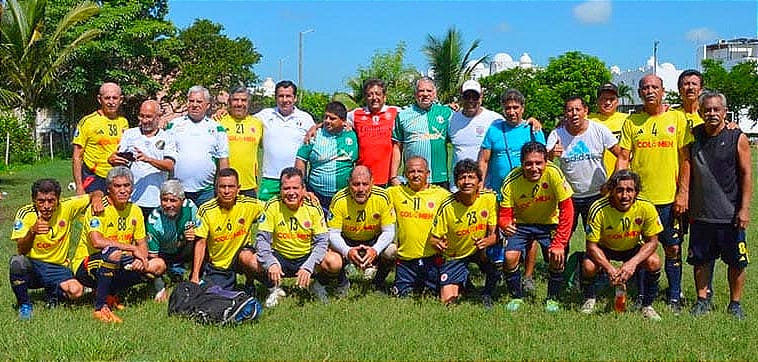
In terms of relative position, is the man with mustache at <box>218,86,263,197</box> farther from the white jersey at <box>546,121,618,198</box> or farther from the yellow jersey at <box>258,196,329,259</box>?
the white jersey at <box>546,121,618,198</box>

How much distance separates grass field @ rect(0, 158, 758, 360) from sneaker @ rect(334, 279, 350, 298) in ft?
0.68

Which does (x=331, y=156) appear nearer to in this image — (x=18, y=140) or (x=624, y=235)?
(x=624, y=235)

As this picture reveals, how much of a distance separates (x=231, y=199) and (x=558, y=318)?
3.12m

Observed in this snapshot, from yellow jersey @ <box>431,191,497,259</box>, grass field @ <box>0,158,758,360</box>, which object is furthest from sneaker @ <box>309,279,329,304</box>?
yellow jersey @ <box>431,191,497,259</box>

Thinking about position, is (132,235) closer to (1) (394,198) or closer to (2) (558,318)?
(1) (394,198)

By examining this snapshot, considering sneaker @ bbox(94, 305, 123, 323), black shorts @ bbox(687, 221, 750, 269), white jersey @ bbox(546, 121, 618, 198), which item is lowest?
sneaker @ bbox(94, 305, 123, 323)

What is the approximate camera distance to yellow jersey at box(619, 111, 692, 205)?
23.3 ft

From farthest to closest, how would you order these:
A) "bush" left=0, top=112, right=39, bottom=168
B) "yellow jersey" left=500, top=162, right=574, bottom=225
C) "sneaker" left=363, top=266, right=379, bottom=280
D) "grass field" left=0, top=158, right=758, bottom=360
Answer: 1. "bush" left=0, top=112, right=39, bottom=168
2. "sneaker" left=363, top=266, right=379, bottom=280
3. "yellow jersey" left=500, top=162, right=574, bottom=225
4. "grass field" left=0, top=158, right=758, bottom=360

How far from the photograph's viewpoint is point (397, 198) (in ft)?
25.4

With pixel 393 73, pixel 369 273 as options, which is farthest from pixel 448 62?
pixel 369 273

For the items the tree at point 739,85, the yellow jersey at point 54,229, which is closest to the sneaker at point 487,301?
the yellow jersey at point 54,229

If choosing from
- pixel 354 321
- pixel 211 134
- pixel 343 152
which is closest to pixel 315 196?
pixel 343 152

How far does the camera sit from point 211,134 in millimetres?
7922

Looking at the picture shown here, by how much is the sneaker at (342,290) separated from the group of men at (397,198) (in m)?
0.15
